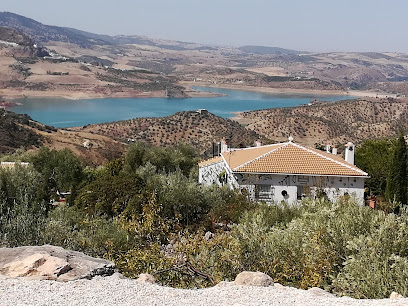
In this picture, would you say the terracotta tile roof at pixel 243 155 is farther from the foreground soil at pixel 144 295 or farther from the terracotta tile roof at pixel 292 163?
the foreground soil at pixel 144 295

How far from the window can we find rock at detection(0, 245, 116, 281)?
12440 millimetres

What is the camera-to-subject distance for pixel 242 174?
20.6 metres

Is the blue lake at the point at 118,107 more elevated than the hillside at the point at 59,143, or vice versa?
the hillside at the point at 59,143

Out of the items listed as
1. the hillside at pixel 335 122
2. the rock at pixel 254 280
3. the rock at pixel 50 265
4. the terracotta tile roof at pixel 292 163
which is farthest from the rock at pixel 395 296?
the hillside at pixel 335 122

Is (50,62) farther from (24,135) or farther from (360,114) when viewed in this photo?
(24,135)

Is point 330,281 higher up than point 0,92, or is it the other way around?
point 330,281

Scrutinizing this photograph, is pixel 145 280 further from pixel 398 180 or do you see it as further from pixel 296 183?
pixel 398 180

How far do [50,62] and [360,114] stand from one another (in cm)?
12804

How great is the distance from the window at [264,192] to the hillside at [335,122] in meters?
44.0

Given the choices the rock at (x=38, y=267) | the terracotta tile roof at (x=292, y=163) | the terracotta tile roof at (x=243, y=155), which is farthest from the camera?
the terracotta tile roof at (x=243, y=155)

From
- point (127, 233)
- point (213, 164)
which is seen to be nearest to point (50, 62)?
point (213, 164)

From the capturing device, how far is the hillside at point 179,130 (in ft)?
209

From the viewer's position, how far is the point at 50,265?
7.78 meters

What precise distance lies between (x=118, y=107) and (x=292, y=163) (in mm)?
115929
